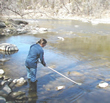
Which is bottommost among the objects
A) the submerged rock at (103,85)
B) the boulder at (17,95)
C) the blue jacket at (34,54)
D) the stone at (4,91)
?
the submerged rock at (103,85)

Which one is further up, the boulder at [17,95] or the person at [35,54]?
the person at [35,54]

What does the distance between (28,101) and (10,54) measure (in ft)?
19.7

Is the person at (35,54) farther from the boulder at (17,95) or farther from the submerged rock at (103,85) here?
the submerged rock at (103,85)

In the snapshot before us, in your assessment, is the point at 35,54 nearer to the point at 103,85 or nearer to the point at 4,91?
the point at 4,91

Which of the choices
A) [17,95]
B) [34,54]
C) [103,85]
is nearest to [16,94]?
[17,95]

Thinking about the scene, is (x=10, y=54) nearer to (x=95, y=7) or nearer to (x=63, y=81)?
(x=63, y=81)

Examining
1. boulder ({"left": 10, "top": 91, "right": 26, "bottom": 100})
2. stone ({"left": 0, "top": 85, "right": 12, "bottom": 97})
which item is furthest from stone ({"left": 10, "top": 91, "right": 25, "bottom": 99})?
stone ({"left": 0, "top": 85, "right": 12, "bottom": 97})

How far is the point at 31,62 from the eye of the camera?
4.71 m

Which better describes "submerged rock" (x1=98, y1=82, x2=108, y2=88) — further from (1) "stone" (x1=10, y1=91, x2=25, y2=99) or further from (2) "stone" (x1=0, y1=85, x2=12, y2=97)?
(2) "stone" (x1=0, y1=85, x2=12, y2=97)

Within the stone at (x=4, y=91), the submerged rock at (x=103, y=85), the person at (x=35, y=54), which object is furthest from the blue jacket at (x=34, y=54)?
the submerged rock at (x=103, y=85)

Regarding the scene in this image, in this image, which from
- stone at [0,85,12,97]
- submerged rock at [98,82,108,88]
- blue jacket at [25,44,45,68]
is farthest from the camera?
submerged rock at [98,82,108,88]

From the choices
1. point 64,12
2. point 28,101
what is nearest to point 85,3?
point 64,12

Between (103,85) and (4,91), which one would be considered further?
(103,85)

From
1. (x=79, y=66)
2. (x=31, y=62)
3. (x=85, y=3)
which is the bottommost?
(x=79, y=66)
